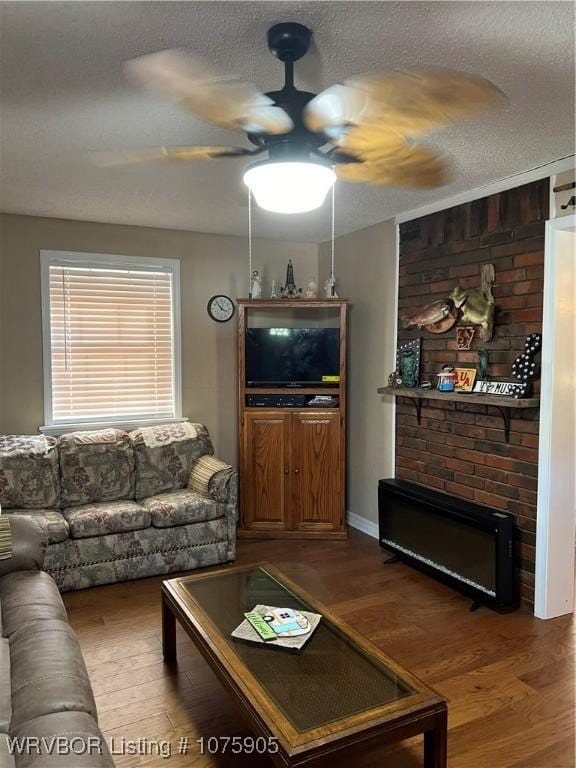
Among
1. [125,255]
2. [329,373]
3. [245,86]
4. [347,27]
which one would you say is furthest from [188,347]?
[347,27]

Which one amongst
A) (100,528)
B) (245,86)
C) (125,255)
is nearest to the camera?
(245,86)

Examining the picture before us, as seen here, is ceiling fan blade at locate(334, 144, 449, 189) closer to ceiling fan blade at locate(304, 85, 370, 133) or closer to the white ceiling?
the white ceiling

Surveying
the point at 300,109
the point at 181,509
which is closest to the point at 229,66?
the point at 300,109

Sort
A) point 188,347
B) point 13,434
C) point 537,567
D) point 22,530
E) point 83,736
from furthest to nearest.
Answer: point 188,347, point 13,434, point 537,567, point 22,530, point 83,736

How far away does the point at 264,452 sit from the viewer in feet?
14.5

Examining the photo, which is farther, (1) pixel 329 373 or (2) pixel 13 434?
(1) pixel 329 373

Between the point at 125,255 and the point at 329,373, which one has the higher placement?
the point at 125,255

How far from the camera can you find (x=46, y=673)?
173 centimetres

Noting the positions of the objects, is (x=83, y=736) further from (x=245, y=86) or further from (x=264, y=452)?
(x=264, y=452)

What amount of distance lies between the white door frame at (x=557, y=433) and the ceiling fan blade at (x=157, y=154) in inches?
72.9

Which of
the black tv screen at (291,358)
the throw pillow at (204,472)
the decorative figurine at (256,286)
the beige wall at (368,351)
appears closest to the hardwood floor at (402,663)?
the throw pillow at (204,472)

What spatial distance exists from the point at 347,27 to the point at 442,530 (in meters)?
2.86

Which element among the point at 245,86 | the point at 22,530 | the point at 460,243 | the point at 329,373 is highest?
the point at 245,86

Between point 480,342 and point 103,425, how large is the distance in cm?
287
